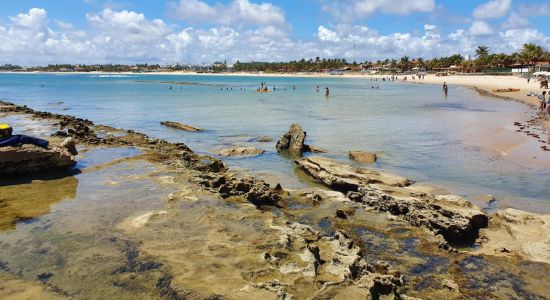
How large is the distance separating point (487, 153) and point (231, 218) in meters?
17.3

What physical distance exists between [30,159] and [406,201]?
524 inches

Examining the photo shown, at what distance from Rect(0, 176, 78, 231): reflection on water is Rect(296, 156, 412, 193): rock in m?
8.93

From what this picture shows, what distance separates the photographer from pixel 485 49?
529 ft

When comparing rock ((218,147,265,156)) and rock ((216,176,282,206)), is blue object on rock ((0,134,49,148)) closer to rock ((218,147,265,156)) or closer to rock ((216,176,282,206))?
rock ((216,176,282,206))

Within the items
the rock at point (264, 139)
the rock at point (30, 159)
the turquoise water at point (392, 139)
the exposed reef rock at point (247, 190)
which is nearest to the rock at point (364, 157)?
the turquoise water at point (392, 139)

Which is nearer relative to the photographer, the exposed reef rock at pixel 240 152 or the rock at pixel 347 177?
the rock at pixel 347 177

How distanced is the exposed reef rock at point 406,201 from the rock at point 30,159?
33.0ft

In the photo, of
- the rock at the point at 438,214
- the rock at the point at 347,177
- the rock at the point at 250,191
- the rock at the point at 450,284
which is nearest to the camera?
the rock at the point at 450,284

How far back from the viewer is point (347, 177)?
52.2 feet

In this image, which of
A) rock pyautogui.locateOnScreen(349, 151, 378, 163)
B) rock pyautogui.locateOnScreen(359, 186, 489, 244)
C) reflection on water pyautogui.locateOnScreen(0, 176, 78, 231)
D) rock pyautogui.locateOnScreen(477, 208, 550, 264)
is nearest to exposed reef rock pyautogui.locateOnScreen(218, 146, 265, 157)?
rock pyautogui.locateOnScreen(349, 151, 378, 163)

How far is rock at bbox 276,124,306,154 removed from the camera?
919 inches

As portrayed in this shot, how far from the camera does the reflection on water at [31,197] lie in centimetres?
1138

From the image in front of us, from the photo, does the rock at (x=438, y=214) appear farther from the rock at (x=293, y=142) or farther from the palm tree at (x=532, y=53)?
the palm tree at (x=532, y=53)

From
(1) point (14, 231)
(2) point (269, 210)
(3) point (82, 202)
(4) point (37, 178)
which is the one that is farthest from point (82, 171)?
(2) point (269, 210)
